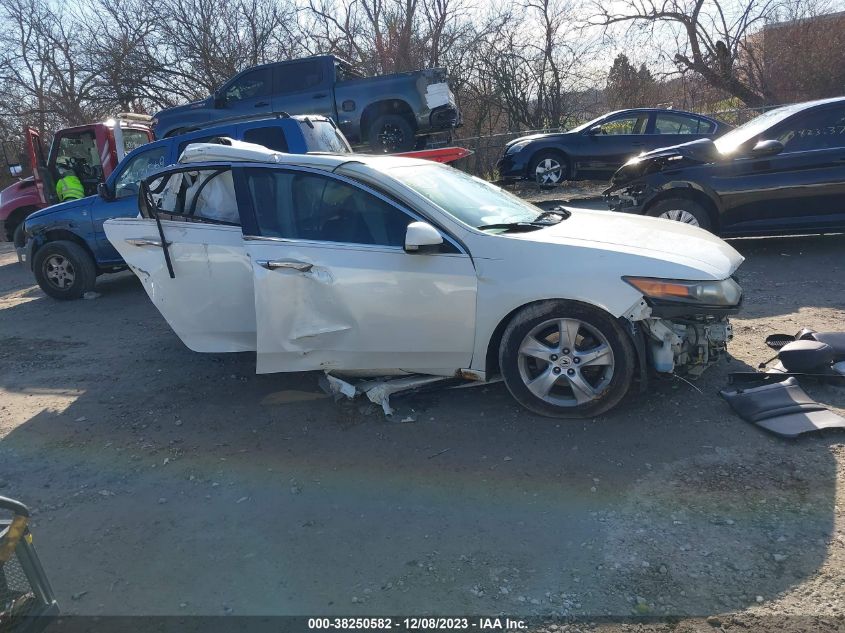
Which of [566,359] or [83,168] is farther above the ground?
[83,168]

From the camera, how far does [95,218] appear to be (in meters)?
8.44

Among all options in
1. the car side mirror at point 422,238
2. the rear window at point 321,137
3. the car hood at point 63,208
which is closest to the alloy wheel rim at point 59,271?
the car hood at point 63,208

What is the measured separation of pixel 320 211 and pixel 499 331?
4.65 ft

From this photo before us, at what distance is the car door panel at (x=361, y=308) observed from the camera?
4.02 m

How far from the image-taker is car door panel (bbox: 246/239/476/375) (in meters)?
4.02

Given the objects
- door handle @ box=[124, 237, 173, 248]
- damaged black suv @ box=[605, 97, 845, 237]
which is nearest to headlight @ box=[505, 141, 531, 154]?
damaged black suv @ box=[605, 97, 845, 237]

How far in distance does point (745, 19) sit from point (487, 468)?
22895 millimetres

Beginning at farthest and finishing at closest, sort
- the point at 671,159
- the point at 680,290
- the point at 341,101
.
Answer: the point at 341,101
the point at 671,159
the point at 680,290

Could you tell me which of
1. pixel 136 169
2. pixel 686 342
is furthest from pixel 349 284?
pixel 136 169

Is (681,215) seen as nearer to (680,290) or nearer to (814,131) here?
(814,131)

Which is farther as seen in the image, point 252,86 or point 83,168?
point 252,86

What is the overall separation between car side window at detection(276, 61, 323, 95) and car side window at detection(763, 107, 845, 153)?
7.93 m

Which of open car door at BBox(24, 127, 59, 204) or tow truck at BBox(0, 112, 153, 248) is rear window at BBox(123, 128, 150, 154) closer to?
tow truck at BBox(0, 112, 153, 248)

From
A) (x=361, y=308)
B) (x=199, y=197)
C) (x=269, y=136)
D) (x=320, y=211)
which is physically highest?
(x=269, y=136)
